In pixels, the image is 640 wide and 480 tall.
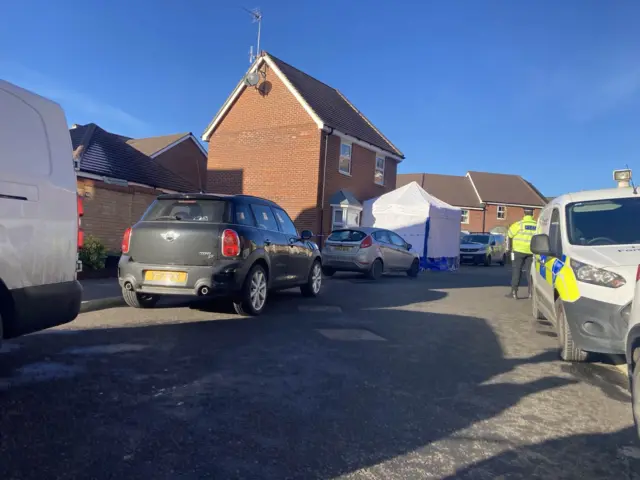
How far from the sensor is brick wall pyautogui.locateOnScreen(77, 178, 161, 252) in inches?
486

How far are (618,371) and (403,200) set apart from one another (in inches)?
580

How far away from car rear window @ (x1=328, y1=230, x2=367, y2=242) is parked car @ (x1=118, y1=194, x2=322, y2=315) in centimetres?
664

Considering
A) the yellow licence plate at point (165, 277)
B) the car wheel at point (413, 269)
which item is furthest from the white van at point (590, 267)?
the car wheel at point (413, 269)

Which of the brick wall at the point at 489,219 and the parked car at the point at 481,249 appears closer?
the parked car at the point at 481,249

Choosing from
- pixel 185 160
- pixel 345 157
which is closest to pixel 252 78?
pixel 345 157

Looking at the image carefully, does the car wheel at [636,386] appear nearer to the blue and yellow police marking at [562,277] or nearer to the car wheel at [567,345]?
the blue and yellow police marking at [562,277]

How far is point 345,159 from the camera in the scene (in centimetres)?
2252

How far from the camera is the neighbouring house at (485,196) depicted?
5069 cm

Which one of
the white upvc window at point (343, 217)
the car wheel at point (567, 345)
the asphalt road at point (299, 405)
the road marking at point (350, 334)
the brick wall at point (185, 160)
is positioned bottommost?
the asphalt road at point (299, 405)

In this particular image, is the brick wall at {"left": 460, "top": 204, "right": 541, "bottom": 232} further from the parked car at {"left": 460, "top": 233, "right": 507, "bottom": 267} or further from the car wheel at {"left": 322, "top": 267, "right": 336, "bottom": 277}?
the car wheel at {"left": 322, "top": 267, "right": 336, "bottom": 277}

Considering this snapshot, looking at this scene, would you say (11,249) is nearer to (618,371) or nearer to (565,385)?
(565,385)

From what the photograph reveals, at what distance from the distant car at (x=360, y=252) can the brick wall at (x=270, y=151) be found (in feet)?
19.0

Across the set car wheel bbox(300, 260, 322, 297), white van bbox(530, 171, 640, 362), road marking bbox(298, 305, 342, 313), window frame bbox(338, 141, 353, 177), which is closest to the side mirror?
white van bbox(530, 171, 640, 362)

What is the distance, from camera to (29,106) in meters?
4.01
